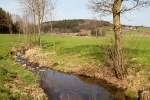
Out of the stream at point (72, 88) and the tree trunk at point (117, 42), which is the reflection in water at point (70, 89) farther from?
the tree trunk at point (117, 42)

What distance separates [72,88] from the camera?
85.1 ft

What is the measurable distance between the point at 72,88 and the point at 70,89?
60 centimetres

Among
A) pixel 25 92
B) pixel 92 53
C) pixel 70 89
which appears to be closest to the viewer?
pixel 25 92

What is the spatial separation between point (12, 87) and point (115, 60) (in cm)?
1039

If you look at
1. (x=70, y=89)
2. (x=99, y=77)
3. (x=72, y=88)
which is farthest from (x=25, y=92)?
(x=99, y=77)

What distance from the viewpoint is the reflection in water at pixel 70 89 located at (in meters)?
22.3

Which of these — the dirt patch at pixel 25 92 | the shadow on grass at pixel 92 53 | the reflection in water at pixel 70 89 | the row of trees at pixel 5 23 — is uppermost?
the row of trees at pixel 5 23

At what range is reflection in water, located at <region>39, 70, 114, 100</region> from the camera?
22.3m

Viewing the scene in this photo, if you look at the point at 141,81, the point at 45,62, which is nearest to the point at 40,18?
the point at 45,62

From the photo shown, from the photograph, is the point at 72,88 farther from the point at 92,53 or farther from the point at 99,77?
the point at 92,53

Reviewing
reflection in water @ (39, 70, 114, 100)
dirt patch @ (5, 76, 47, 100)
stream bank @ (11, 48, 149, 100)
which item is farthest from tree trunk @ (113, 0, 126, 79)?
dirt patch @ (5, 76, 47, 100)

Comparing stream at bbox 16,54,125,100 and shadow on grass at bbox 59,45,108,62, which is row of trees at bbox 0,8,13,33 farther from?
stream at bbox 16,54,125,100

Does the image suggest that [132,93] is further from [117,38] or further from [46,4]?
[46,4]

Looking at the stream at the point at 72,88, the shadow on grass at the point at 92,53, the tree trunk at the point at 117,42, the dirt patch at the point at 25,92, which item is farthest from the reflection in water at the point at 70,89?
the shadow on grass at the point at 92,53
